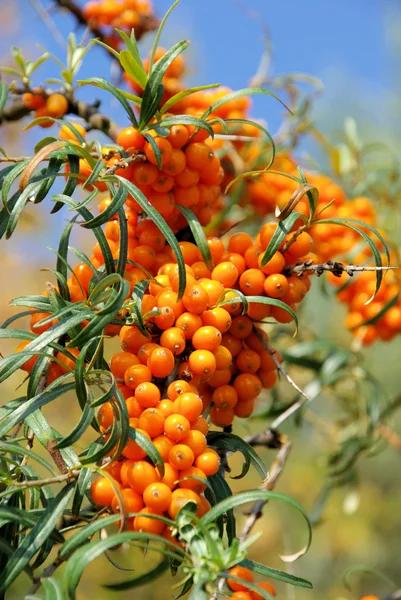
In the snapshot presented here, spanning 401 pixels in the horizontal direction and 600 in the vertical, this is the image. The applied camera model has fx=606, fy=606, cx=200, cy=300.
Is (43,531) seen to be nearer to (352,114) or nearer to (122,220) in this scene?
(122,220)

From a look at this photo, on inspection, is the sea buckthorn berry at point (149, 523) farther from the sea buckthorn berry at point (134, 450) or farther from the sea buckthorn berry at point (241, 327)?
the sea buckthorn berry at point (241, 327)

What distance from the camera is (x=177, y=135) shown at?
0.77m

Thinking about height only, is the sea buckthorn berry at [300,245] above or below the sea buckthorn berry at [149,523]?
above

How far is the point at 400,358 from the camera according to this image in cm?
500

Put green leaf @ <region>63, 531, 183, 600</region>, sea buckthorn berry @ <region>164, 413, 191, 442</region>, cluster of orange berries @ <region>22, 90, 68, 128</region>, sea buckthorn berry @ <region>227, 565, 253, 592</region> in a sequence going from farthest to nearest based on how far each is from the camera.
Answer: cluster of orange berries @ <region>22, 90, 68, 128</region>
sea buckthorn berry @ <region>227, 565, 253, 592</region>
sea buckthorn berry @ <region>164, 413, 191, 442</region>
green leaf @ <region>63, 531, 183, 600</region>

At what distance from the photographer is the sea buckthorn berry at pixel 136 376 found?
2.20ft

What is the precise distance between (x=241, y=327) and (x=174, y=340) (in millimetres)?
128

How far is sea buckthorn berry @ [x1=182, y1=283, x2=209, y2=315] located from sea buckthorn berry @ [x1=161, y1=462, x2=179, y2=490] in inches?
7.0

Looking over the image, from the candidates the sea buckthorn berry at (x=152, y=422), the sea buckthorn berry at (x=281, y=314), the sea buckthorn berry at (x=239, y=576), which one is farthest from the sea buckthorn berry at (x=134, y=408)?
the sea buckthorn berry at (x=239, y=576)

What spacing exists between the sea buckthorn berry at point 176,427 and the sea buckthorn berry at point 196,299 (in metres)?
0.13

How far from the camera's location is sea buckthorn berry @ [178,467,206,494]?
637 mm

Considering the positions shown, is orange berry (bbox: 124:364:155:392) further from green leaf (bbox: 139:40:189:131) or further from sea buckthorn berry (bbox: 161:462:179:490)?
green leaf (bbox: 139:40:189:131)

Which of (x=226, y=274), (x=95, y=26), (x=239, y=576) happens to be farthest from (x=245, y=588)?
(x=95, y=26)

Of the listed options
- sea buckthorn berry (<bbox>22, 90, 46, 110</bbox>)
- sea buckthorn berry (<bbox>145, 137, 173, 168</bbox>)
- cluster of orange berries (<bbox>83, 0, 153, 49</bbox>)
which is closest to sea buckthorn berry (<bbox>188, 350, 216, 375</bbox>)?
sea buckthorn berry (<bbox>145, 137, 173, 168</bbox>)
